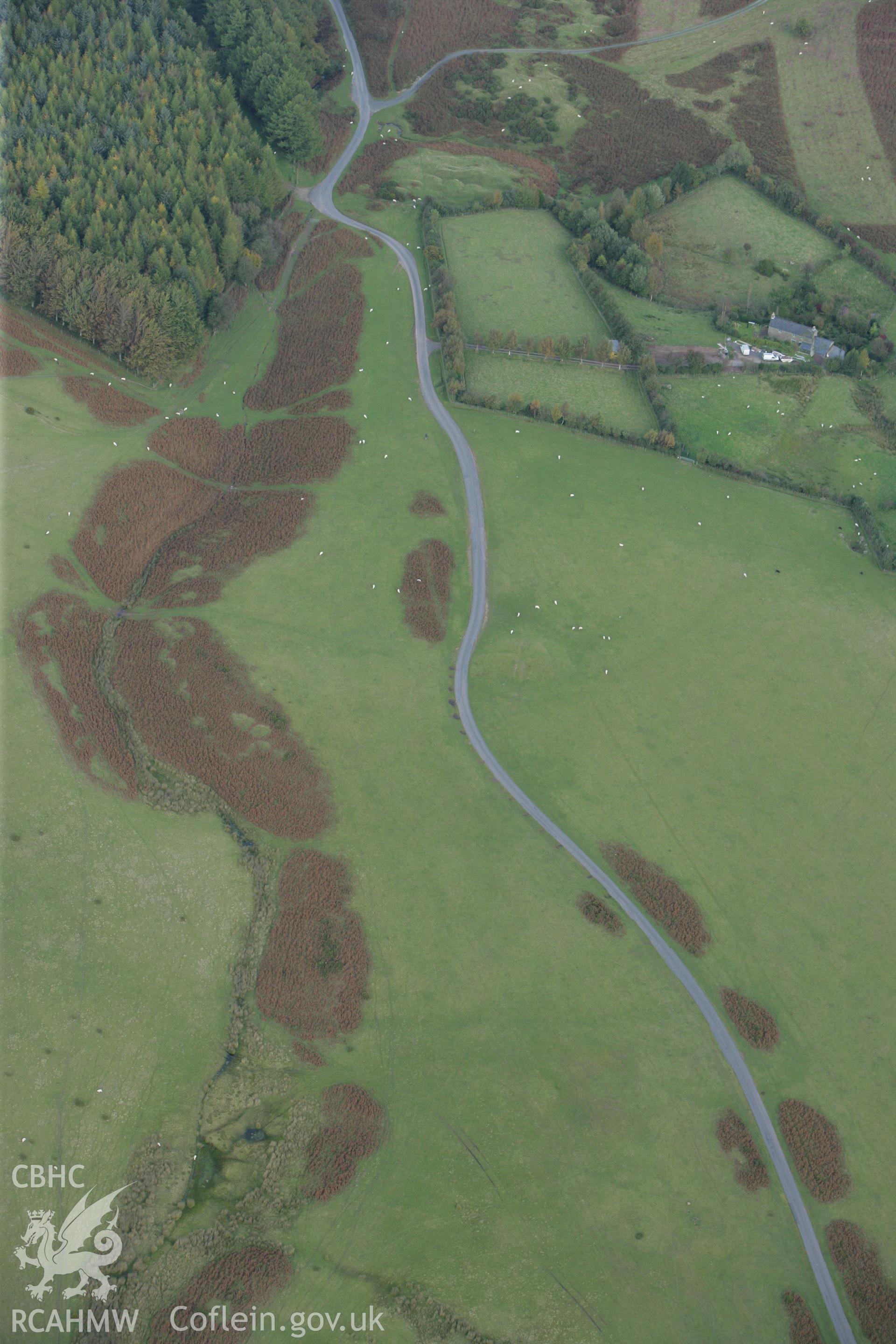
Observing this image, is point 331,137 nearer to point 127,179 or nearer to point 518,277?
point 127,179

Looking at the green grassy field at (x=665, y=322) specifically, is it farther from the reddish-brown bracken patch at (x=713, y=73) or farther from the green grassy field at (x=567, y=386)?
the reddish-brown bracken patch at (x=713, y=73)

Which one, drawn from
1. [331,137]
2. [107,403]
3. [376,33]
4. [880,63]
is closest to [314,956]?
[107,403]

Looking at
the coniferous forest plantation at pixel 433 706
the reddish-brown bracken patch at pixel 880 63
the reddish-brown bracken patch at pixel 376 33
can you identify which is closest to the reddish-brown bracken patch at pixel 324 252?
the coniferous forest plantation at pixel 433 706

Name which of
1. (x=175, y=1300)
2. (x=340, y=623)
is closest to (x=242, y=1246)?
(x=175, y=1300)

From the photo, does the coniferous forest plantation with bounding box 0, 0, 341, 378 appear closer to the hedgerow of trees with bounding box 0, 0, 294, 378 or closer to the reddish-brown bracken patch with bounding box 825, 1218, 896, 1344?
the hedgerow of trees with bounding box 0, 0, 294, 378

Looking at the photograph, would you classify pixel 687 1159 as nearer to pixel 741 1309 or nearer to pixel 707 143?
pixel 741 1309

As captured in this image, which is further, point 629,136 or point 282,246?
point 629,136
